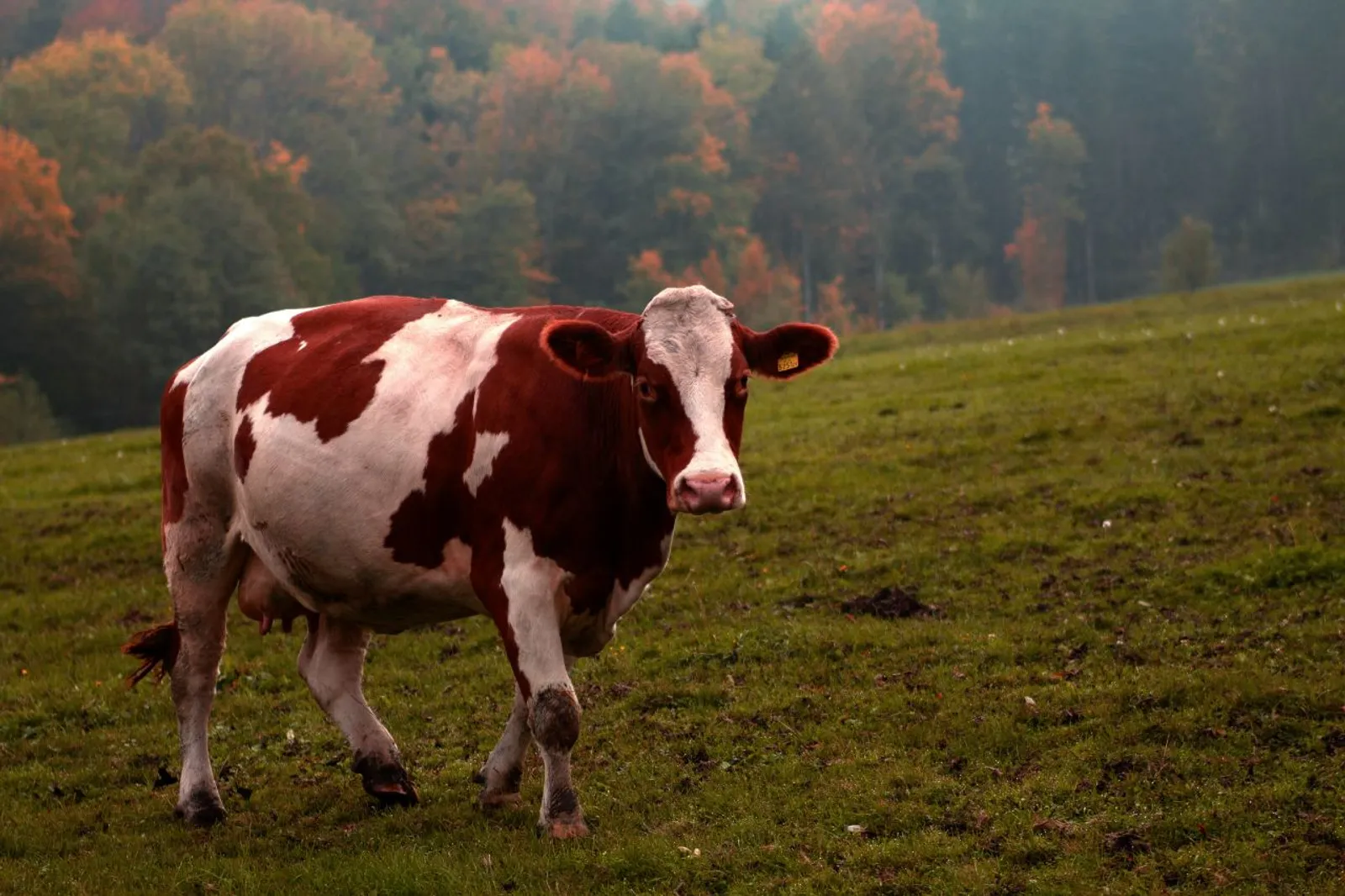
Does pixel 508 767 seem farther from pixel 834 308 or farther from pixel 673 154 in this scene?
pixel 673 154

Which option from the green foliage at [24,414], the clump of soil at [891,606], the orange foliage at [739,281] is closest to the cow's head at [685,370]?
the clump of soil at [891,606]

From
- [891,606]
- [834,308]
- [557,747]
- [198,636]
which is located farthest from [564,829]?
[834,308]

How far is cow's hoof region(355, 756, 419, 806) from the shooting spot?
911 cm

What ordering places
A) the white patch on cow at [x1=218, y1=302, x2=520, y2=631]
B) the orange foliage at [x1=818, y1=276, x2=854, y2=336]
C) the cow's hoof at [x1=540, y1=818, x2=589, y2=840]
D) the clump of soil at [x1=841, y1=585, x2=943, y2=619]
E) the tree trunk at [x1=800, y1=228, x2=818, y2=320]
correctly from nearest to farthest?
the cow's hoof at [x1=540, y1=818, x2=589, y2=840] → the white patch on cow at [x1=218, y1=302, x2=520, y2=631] → the clump of soil at [x1=841, y1=585, x2=943, y2=619] → the orange foliage at [x1=818, y1=276, x2=854, y2=336] → the tree trunk at [x1=800, y1=228, x2=818, y2=320]

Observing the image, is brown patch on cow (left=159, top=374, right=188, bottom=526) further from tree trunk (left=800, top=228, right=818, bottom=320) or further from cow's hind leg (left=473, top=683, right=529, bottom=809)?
tree trunk (left=800, top=228, right=818, bottom=320)

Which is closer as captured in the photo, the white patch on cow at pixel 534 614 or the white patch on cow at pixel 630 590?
the white patch on cow at pixel 534 614

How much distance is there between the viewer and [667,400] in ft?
25.3

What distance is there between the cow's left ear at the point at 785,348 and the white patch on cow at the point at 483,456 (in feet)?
4.81

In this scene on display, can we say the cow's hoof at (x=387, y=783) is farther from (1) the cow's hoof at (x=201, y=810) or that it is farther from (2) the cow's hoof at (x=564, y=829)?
(2) the cow's hoof at (x=564, y=829)

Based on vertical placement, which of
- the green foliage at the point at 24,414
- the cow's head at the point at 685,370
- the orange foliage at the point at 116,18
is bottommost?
the green foliage at the point at 24,414

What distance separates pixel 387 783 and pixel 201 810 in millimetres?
1184

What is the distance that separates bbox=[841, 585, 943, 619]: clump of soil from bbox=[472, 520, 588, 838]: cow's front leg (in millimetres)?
5130

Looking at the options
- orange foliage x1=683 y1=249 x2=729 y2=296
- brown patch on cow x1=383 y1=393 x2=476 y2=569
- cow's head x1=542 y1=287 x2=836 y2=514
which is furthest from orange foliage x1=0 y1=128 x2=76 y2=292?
cow's head x1=542 y1=287 x2=836 y2=514

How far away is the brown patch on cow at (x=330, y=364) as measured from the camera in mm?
8891
